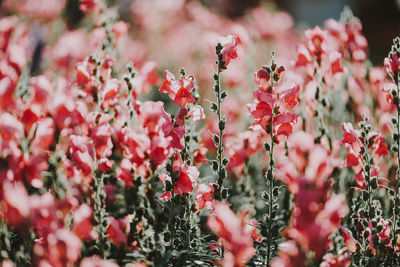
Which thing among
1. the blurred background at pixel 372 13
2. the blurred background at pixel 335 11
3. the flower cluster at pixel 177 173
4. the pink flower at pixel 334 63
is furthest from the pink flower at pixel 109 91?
the blurred background at pixel 372 13

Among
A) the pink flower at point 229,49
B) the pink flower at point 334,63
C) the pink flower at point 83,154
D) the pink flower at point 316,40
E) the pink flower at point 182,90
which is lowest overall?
the pink flower at point 83,154

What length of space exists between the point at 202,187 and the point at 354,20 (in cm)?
145

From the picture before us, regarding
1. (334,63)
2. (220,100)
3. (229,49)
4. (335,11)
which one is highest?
(335,11)

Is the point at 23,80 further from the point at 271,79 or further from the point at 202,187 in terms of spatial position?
the point at 271,79

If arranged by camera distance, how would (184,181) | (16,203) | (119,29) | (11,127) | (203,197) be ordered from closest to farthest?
A: (16,203) → (11,127) → (184,181) → (203,197) → (119,29)

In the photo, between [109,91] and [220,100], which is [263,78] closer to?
[220,100]

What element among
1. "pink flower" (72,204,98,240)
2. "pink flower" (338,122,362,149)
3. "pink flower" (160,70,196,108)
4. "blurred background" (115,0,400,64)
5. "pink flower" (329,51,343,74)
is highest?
"blurred background" (115,0,400,64)

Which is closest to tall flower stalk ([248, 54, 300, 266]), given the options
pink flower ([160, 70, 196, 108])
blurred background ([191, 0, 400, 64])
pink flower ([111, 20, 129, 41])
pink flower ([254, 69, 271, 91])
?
pink flower ([254, 69, 271, 91])

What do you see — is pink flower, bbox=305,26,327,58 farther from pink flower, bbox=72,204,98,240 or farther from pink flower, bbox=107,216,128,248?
pink flower, bbox=72,204,98,240

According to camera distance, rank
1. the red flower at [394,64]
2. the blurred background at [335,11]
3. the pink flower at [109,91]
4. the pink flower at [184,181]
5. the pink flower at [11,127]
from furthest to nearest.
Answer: the blurred background at [335,11]
the pink flower at [109,91]
the red flower at [394,64]
the pink flower at [184,181]
the pink flower at [11,127]

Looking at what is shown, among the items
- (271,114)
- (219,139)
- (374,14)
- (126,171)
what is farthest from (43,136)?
(374,14)

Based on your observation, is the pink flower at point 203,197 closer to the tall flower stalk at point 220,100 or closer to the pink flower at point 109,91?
the tall flower stalk at point 220,100

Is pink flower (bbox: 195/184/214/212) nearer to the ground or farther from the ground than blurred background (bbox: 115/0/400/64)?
nearer to the ground

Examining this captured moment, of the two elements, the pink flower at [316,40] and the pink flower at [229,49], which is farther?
the pink flower at [316,40]
